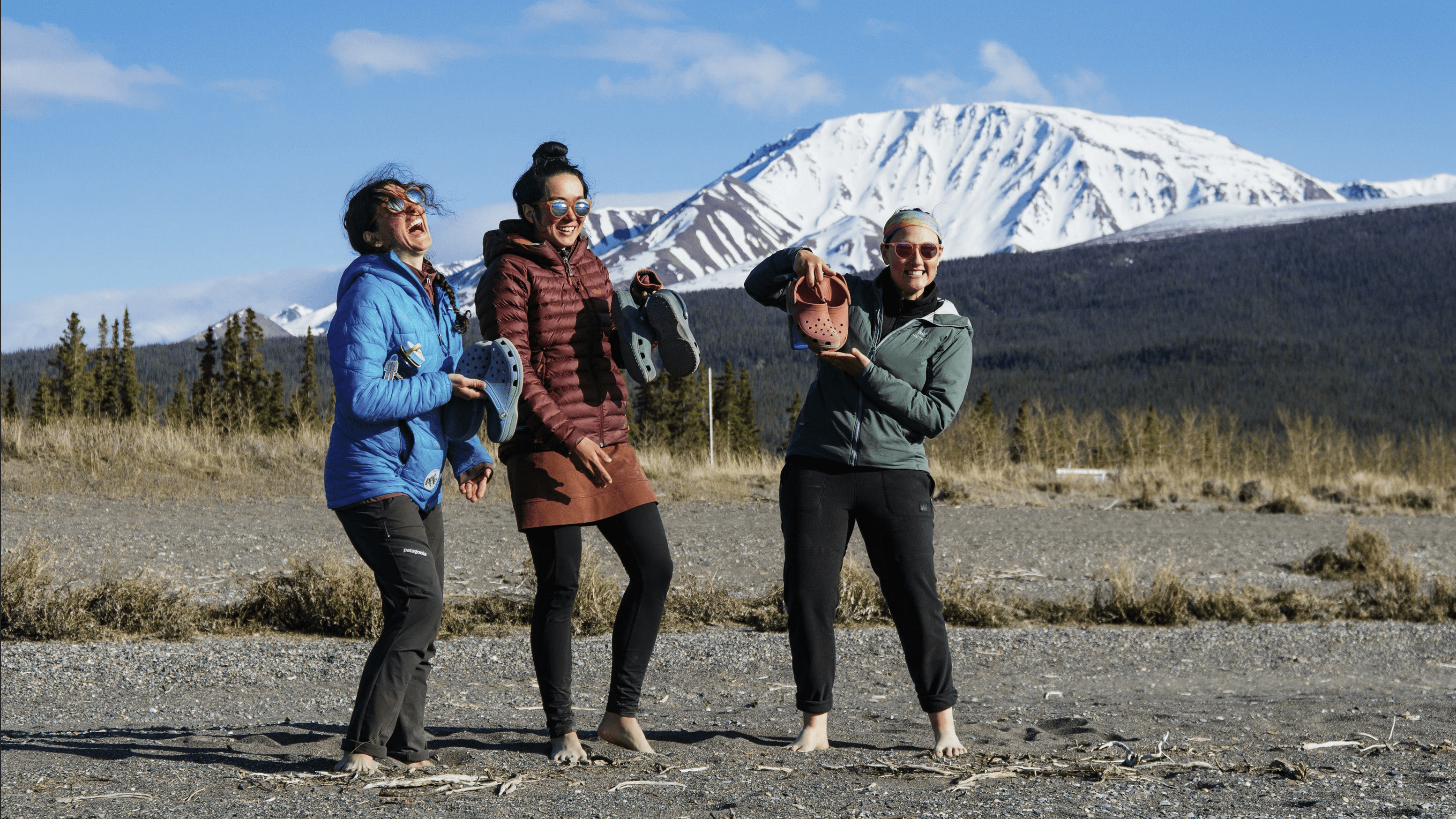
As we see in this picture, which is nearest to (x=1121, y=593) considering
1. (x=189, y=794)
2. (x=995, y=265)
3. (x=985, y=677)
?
(x=985, y=677)

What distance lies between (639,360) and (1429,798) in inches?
101

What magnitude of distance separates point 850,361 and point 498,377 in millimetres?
1086

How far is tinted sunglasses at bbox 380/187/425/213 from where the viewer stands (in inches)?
142

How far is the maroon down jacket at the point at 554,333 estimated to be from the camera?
12.1 feet

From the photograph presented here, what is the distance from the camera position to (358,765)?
11.9 ft

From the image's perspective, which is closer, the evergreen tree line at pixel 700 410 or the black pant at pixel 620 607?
the black pant at pixel 620 607

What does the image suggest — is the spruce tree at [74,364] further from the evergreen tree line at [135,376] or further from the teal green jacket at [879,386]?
the teal green jacket at [879,386]

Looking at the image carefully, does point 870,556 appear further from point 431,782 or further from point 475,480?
point 431,782

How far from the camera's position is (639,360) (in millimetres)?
3799

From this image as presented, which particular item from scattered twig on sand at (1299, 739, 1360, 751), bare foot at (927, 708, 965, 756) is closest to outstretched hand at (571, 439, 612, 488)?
bare foot at (927, 708, 965, 756)

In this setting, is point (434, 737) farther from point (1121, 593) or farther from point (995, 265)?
point (995, 265)

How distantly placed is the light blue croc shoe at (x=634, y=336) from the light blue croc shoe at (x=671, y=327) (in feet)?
0.09

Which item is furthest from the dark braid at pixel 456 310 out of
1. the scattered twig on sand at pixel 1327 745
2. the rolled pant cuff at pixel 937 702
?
the scattered twig on sand at pixel 1327 745

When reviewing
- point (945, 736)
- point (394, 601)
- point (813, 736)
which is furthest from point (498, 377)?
point (945, 736)
